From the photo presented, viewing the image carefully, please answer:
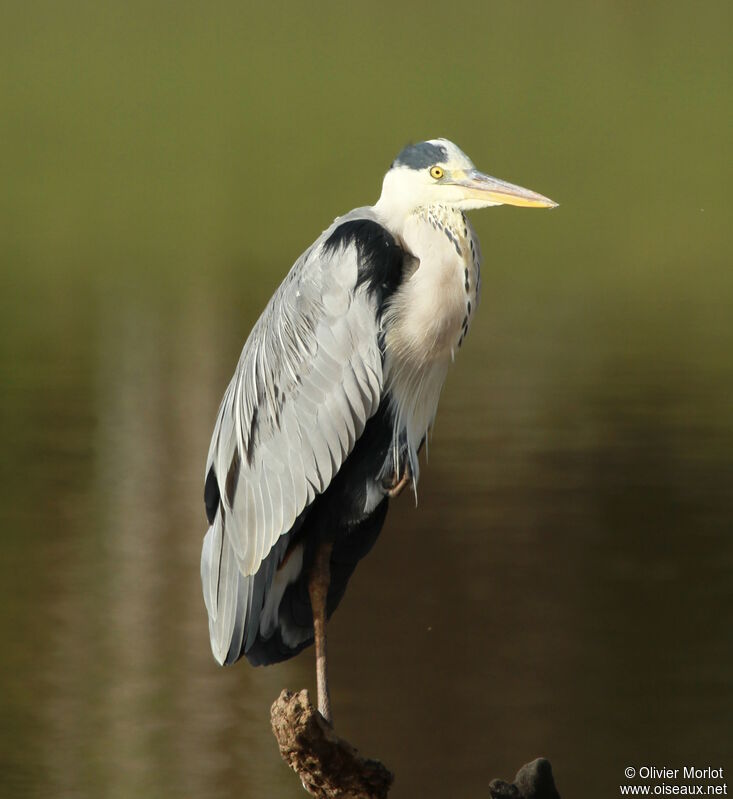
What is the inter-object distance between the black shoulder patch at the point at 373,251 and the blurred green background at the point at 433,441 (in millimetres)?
2453

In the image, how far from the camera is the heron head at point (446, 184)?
489 cm

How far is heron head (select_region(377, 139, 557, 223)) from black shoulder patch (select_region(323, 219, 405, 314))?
0.12 m

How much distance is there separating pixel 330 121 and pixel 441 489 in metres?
12.2

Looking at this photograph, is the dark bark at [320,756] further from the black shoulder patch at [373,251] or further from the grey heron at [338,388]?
the black shoulder patch at [373,251]

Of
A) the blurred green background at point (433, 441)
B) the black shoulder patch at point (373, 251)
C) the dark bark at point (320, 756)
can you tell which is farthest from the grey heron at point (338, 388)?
the blurred green background at point (433, 441)

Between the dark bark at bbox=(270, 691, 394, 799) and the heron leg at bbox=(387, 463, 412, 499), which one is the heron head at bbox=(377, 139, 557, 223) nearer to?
the heron leg at bbox=(387, 463, 412, 499)

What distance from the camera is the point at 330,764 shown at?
14.4 feet

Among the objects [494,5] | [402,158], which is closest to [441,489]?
[402,158]

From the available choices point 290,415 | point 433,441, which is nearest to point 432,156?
point 290,415

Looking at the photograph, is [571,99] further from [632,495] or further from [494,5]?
[632,495]

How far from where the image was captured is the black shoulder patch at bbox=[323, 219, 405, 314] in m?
4.86

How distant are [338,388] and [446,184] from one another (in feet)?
1.99

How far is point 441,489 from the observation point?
387 inches

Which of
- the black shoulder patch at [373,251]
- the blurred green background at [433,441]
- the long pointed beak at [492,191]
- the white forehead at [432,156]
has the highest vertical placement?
the white forehead at [432,156]
